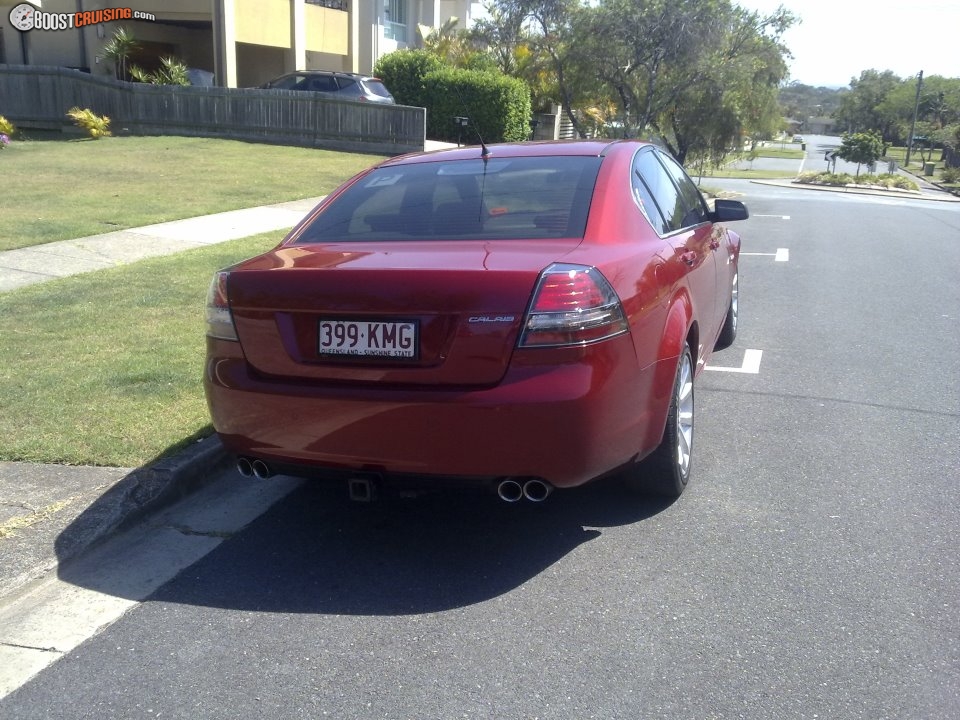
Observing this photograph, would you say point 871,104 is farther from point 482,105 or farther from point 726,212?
point 726,212

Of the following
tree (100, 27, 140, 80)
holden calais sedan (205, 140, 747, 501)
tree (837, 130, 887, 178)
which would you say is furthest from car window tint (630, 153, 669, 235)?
tree (837, 130, 887, 178)

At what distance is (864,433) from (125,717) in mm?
4265

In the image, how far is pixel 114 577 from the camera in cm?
386

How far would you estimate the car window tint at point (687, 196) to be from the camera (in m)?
5.62

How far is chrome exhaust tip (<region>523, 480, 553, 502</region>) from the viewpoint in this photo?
12.1ft

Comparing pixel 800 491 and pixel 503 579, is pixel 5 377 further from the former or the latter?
pixel 800 491

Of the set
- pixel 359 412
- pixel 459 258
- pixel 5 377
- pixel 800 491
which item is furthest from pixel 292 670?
pixel 5 377

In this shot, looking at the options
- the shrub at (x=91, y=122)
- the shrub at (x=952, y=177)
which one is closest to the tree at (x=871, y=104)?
the shrub at (x=952, y=177)

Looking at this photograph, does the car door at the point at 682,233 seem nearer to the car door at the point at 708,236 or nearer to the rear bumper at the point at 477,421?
the car door at the point at 708,236

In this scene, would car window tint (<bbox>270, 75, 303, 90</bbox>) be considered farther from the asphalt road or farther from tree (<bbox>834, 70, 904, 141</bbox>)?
tree (<bbox>834, 70, 904, 141</bbox>)

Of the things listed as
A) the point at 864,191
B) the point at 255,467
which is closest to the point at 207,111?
the point at 255,467

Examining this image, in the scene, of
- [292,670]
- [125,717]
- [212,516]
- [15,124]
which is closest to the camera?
[125,717]

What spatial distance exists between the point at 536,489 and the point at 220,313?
58.6 inches

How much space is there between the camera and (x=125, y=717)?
2973 mm
